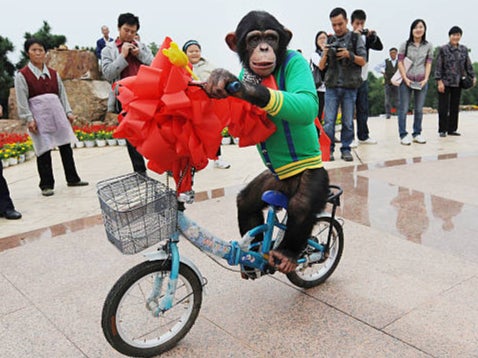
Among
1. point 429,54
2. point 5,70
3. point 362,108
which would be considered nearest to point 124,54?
point 362,108

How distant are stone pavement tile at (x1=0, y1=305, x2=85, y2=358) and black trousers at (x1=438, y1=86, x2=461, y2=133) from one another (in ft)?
24.3

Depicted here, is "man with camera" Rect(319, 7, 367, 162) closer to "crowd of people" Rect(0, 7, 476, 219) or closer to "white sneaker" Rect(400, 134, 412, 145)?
"crowd of people" Rect(0, 7, 476, 219)

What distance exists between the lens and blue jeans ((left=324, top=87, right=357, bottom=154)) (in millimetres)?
6328

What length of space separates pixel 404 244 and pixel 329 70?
3390mm

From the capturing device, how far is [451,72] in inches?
308

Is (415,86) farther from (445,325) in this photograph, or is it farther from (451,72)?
(445,325)

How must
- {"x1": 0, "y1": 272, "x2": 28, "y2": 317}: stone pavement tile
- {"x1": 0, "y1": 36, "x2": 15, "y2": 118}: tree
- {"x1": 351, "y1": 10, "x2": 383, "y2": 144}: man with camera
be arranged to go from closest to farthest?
1. {"x1": 0, "y1": 272, "x2": 28, "y2": 317}: stone pavement tile
2. {"x1": 351, "y1": 10, "x2": 383, "y2": 144}: man with camera
3. {"x1": 0, "y1": 36, "x2": 15, "y2": 118}: tree

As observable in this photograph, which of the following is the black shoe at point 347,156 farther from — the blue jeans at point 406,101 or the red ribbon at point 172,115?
the red ribbon at point 172,115

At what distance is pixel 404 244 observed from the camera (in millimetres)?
3492

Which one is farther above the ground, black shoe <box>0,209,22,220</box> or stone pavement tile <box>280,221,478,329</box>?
black shoe <box>0,209,22,220</box>

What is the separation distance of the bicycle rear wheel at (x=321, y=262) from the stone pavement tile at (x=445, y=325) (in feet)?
1.86

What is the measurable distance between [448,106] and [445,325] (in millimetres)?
6478

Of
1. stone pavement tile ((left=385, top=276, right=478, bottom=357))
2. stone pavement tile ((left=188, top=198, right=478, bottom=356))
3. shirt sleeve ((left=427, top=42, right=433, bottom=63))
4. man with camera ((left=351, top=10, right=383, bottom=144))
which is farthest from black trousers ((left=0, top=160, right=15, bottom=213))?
shirt sleeve ((left=427, top=42, right=433, bottom=63))

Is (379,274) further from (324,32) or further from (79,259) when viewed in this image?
(324,32)
